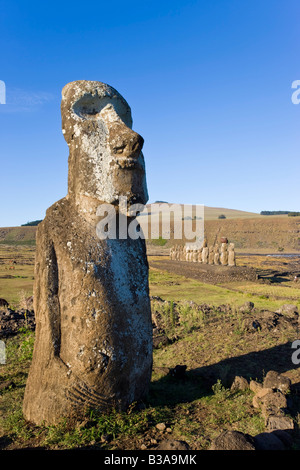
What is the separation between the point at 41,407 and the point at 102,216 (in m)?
2.19

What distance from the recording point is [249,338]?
7.16 m

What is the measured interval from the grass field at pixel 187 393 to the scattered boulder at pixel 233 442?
0.41m

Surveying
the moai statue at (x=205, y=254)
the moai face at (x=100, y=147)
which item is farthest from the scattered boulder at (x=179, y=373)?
the moai statue at (x=205, y=254)

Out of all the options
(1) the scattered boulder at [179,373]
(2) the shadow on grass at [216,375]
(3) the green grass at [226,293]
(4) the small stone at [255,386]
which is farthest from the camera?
(3) the green grass at [226,293]

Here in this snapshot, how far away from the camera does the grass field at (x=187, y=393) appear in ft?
12.1

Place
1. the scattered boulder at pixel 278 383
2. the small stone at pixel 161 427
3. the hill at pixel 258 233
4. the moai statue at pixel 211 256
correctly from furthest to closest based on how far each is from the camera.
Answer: the hill at pixel 258 233 → the moai statue at pixel 211 256 → the scattered boulder at pixel 278 383 → the small stone at pixel 161 427

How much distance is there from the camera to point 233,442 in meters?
3.09

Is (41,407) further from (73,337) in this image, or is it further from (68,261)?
(68,261)

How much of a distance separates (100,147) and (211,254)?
24868mm

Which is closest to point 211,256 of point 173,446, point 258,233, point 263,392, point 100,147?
point 263,392

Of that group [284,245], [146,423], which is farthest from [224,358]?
[284,245]

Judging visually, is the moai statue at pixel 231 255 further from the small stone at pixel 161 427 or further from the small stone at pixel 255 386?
the small stone at pixel 161 427
